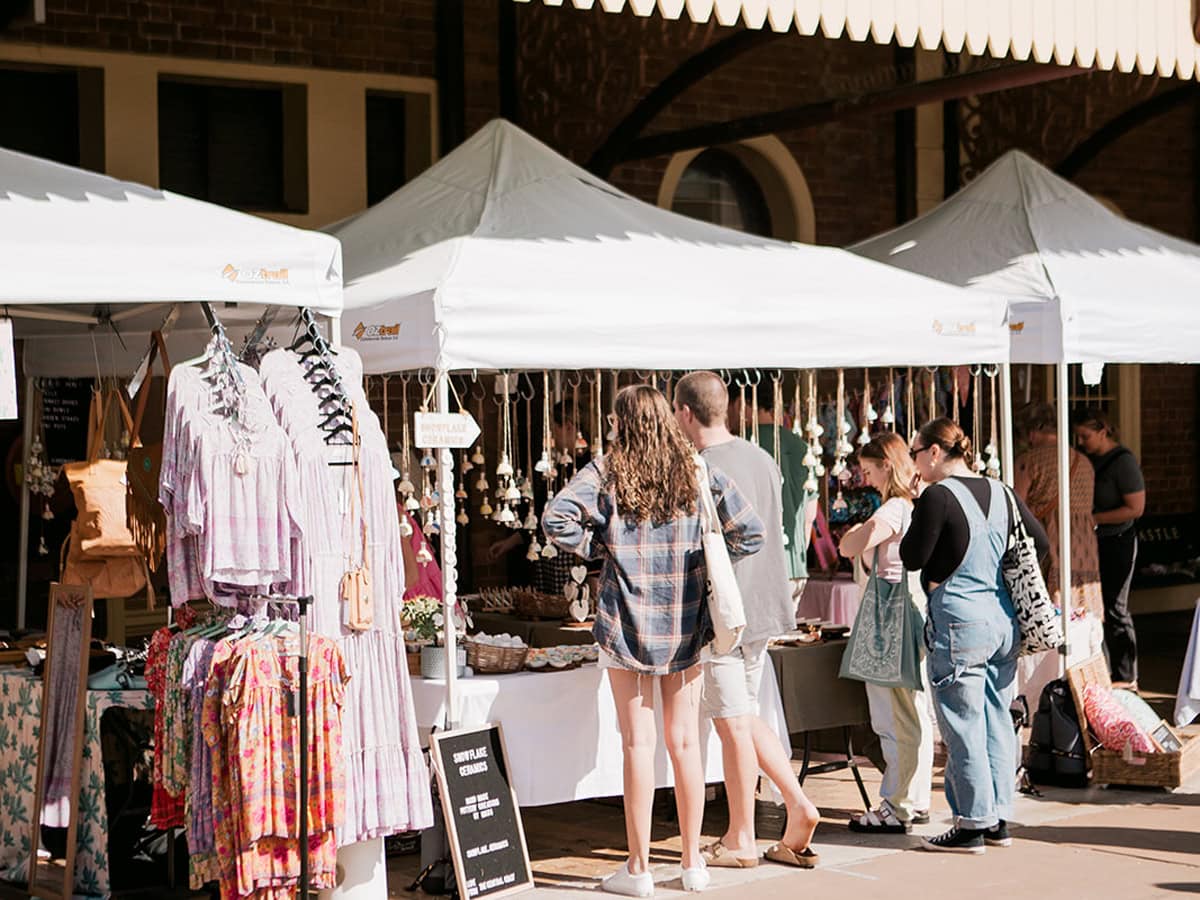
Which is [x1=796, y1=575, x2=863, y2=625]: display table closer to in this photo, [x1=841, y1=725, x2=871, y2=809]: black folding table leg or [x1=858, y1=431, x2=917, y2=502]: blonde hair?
[x1=841, y1=725, x2=871, y2=809]: black folding table leg

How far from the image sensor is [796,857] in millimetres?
6539

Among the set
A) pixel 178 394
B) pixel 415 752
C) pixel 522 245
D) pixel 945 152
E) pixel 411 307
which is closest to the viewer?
pixel 178 394

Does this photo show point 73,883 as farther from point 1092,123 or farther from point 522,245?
point 1092,123

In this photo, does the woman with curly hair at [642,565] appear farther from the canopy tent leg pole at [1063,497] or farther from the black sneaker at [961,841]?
the canopy tent leg pole at [1063,497]

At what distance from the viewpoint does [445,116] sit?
1057cm

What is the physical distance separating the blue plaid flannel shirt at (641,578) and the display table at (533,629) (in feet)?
4.82

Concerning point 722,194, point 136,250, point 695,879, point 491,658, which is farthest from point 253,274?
point 722,194

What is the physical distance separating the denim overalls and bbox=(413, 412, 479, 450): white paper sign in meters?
1.75

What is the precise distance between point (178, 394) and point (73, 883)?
1.70 m

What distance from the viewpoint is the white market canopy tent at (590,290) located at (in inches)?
249

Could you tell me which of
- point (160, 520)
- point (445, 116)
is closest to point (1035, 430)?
point (445, 116)

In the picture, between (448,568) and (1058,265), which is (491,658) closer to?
(448,568)

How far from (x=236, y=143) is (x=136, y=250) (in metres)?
4.88

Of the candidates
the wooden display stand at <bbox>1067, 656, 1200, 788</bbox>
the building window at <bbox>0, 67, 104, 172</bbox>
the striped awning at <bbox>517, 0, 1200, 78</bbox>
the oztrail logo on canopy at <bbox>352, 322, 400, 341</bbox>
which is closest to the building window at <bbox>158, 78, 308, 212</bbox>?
the building window at <bbox>0, 67, 104, 172</bbox>
